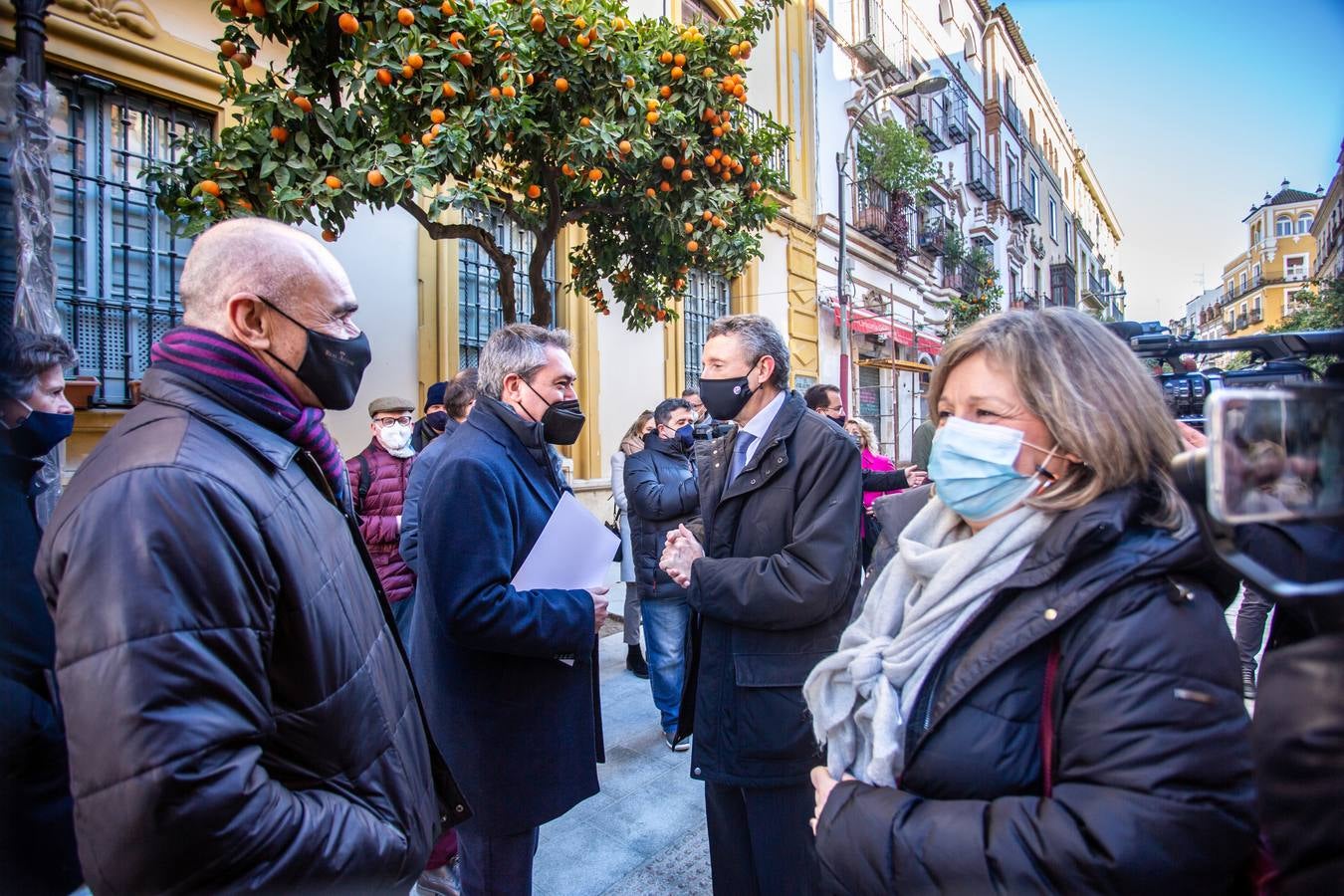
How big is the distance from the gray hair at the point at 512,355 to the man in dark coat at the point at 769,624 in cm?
75

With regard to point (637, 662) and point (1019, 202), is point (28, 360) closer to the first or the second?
point (637, 662)

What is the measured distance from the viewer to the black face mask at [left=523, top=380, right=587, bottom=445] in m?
2.34

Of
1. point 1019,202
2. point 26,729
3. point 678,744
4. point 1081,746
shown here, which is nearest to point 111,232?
point 26,729

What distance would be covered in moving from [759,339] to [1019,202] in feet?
88.5

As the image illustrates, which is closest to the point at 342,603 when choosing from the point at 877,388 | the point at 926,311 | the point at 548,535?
the point at 548,535

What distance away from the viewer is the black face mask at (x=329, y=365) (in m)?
1.34

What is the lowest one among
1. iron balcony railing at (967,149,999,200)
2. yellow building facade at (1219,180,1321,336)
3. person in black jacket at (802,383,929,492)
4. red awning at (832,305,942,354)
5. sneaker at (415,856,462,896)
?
sneaker at (415,856,462,896)

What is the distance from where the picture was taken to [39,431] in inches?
73.9

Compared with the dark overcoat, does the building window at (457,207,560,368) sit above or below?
above

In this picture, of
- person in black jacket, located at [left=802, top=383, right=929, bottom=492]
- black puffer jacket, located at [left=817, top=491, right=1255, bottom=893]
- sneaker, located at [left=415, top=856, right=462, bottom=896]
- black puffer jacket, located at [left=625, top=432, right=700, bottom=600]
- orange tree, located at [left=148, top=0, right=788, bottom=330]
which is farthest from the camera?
person in black jacket, located at [left=802, top=383, right=929, bottom=492]

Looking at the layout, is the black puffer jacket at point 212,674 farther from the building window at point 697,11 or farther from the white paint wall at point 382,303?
the building window at point 697,11

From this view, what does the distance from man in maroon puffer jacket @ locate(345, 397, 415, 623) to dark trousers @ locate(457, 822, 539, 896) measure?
2.09 metres

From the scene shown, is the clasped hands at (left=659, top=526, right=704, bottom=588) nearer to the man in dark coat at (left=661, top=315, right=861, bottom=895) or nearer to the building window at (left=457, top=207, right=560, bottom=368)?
the man in dark coat at (left=661, top=315, right=861, bottom=895)

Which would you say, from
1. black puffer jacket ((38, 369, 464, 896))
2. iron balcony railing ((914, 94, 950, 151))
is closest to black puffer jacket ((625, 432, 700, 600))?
black puffer jacket ((38, 369, 464, 896))
